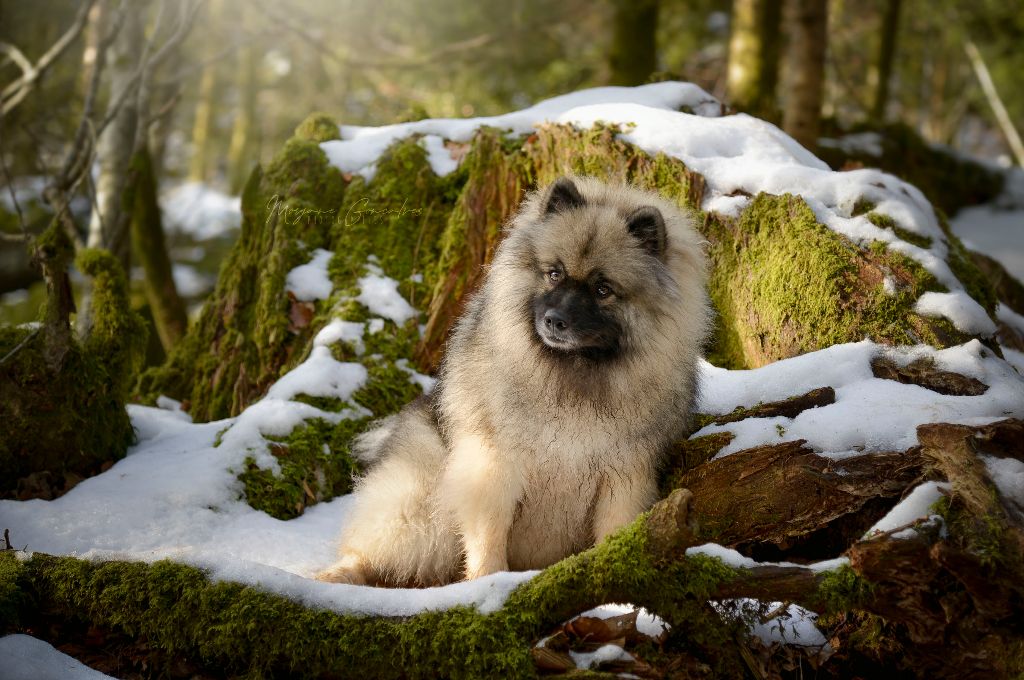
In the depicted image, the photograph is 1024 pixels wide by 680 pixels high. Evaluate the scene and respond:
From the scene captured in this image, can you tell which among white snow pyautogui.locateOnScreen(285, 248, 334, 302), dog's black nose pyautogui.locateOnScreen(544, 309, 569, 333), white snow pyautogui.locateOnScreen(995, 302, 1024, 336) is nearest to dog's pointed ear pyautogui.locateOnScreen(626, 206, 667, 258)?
dog's black nose pyautogui.locateOnScreen(544, 309, 569, 333)

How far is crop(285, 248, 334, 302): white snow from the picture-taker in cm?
564

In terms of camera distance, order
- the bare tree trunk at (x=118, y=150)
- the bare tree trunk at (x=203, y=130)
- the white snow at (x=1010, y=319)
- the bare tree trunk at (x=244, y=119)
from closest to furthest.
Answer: the white snow at (x=1010, y=319) → the bare tree trunk at (x=118, y=150) → the bare tree trunk at (x=244, y=119) → the bare tree trunk at (x=203, y=130)

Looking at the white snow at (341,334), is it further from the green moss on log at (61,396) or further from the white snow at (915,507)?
the white snow at (915,507)

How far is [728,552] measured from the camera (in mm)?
2582

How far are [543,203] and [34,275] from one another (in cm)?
1321

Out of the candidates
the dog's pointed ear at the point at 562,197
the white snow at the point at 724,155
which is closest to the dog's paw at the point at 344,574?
the dog's pointed ear at the point at 562,197

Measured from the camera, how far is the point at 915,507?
8.47 ft

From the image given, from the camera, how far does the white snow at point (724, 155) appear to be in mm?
4117

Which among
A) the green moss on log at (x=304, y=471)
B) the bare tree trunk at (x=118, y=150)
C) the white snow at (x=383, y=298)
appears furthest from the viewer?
the bare tree trunk at (x=118, y=150)

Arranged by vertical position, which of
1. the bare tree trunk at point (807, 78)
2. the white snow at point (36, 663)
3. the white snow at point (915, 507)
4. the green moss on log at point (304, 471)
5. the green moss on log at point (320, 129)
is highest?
the bare tree trunk at point (807, 78)

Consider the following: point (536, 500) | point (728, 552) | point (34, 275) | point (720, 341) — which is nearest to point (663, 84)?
point (720, 341)

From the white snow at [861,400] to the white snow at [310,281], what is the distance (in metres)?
3.02

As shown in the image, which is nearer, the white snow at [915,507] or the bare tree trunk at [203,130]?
the white snow at [915,507]

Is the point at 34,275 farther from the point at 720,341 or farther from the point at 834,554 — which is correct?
the point at 834,554
